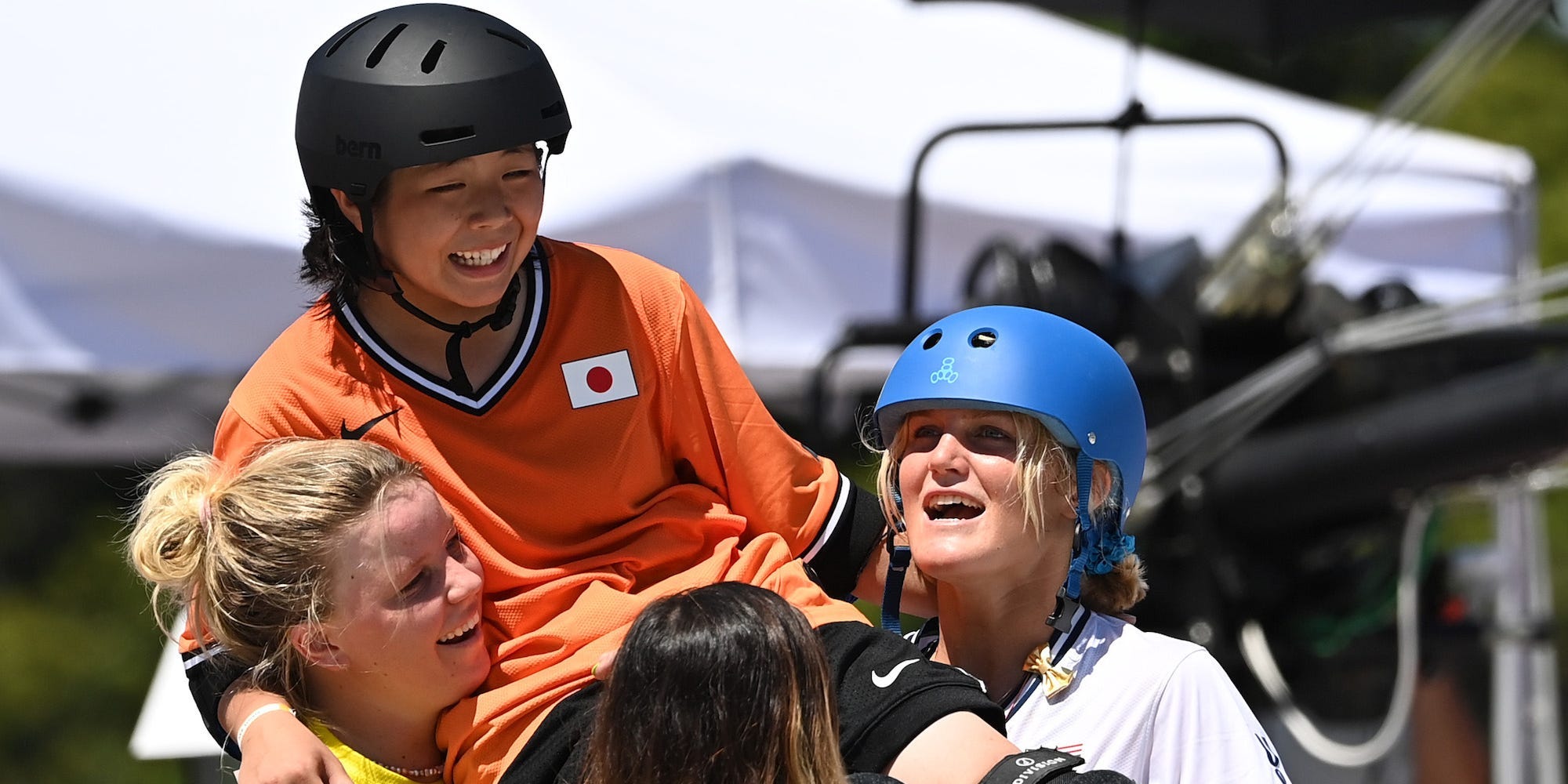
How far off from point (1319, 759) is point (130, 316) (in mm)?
3923

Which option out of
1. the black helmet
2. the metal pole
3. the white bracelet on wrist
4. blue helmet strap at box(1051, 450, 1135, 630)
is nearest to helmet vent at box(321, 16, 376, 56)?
the black helmet

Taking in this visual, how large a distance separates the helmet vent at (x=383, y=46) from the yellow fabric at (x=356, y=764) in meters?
0.88

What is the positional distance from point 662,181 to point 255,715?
3031mm

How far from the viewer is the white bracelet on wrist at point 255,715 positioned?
7.23 ft

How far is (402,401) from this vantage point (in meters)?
2.34

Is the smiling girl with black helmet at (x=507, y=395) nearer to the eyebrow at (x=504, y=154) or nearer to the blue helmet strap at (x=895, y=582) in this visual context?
the eyebrow at (x=504, y=154)

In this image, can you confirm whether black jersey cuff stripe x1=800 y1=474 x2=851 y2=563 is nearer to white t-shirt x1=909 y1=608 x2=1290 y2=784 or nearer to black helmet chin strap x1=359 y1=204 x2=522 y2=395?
white t-shirt x1=909 y1=608 x2=1290 y2=784

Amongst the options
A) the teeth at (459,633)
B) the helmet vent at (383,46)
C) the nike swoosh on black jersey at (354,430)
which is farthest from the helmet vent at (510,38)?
the teeth at (459,633)

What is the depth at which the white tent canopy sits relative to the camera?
15.7 feet

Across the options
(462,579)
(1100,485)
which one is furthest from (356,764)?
(1100,485)

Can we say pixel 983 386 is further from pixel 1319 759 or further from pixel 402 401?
pixel 1319 759

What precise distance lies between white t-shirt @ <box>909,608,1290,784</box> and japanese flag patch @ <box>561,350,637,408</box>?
69 centimetres

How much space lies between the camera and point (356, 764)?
225cm

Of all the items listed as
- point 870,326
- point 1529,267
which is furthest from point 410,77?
point 1529,267
